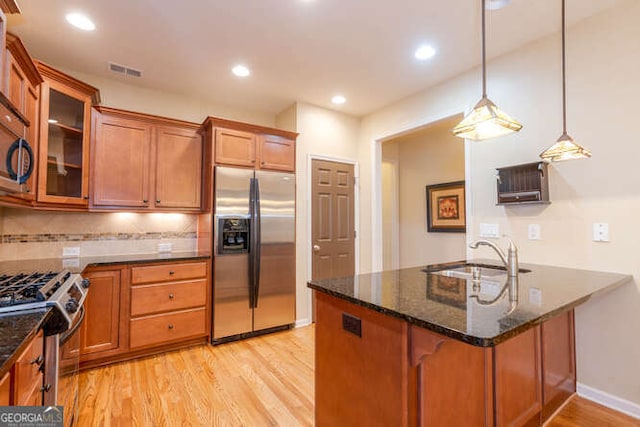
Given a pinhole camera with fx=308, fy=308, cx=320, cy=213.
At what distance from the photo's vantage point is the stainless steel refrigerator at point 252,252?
307 cm

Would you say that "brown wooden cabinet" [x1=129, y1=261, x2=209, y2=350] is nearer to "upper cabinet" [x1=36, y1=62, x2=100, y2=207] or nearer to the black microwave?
"upper cabinet" [x1=36, y1=62, x2=100, y2=207]

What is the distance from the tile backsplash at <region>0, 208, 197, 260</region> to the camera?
2.64 m

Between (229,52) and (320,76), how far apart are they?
0.88m

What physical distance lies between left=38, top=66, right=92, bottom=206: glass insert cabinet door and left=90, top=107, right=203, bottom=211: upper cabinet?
14 cm

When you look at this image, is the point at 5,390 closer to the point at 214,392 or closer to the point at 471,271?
the point at 214,392

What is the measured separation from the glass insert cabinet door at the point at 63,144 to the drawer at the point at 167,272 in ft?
2.54

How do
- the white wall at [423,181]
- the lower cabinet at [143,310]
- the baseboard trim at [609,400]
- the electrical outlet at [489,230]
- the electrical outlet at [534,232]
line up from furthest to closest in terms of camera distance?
the white wall at [423,181] → the electrical outlet at [489,230] → the lower cabinet at [143,310] → the electrical outlet at [534,232] → the baseboard trim at [609,400]

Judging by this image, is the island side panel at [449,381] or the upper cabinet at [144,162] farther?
the upper cabinet at [144,162]

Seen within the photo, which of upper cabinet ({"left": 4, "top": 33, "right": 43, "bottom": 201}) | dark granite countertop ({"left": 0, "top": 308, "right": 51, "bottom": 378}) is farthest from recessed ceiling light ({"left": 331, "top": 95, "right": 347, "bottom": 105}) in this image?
dark granite countertop ({"left": 0, "top": 308, "right": 51, "bottom": 378})

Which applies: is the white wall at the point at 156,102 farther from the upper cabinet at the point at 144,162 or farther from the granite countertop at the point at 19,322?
the granite countertop at the point at 19,322

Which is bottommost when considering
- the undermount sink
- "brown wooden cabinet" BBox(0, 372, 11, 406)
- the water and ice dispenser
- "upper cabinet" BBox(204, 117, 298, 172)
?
"brown wooden cabinet" BBox(0, 372, 11, 406)

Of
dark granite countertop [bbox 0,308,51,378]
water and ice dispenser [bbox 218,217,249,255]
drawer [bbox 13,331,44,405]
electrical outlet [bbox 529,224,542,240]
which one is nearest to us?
dark granite countertop [bbox 0,308,51,378]

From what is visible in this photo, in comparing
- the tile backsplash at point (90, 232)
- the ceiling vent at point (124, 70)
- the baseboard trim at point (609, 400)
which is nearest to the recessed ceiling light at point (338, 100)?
the ceiling vent at point (124, 70)

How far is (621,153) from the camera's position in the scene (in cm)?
201
